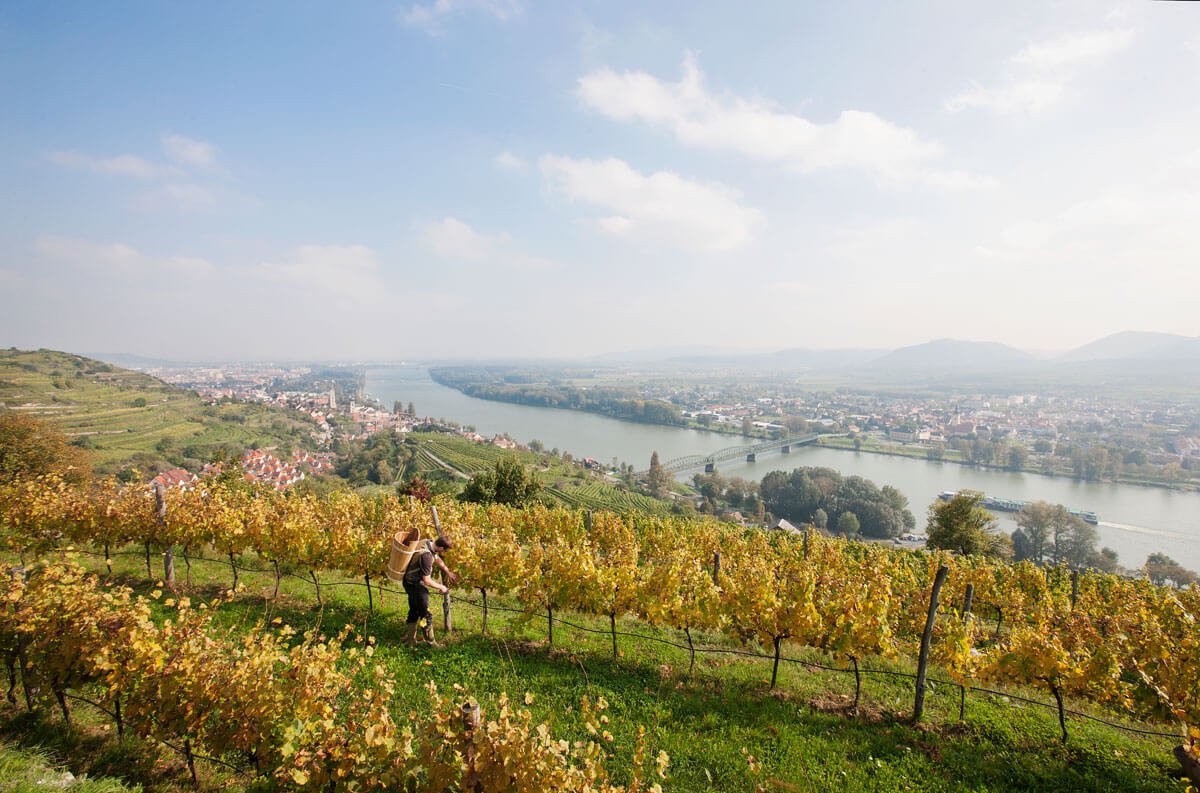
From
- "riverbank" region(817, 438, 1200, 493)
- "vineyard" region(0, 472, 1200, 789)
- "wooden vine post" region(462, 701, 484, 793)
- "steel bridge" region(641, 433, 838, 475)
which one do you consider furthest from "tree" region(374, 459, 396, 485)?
"riverbank" region(817, 438, 1200, 493)

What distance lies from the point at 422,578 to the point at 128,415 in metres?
75.1

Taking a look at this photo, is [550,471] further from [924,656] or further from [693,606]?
[924,656]

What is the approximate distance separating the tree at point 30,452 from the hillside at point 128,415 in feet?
56.6

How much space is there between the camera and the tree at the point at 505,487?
90.4ft

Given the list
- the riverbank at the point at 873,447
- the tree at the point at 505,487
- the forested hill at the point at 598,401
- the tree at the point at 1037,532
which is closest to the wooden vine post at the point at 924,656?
the tree at the point at 505,487

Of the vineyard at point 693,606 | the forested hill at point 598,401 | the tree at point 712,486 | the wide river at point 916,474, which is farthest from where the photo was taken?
the forested hill at point 598,401

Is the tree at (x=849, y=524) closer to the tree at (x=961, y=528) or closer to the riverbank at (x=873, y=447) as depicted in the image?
the tree at (x=961, y=528)

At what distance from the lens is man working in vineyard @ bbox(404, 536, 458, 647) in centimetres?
609

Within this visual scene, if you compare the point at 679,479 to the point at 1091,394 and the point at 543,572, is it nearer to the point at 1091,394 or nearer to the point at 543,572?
the point at 543,572

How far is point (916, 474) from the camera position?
3002 inches

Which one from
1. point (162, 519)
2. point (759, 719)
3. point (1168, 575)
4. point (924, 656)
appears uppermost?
point (162, 519)

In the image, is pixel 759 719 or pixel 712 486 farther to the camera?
pixel 712 486

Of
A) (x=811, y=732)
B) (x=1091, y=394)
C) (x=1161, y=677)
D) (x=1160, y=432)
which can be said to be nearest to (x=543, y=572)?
(x=811, y=732)

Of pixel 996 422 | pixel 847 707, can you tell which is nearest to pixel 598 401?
pixel 996 422
